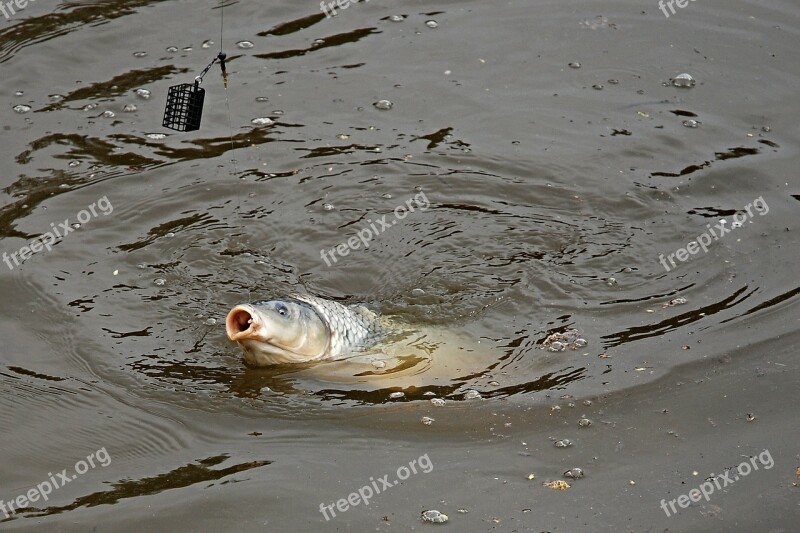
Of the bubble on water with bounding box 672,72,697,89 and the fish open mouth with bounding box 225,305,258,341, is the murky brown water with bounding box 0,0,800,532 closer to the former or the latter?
the bubble on water with bounding box 672,72,697,89

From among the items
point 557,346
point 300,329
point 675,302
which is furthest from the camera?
point 675,302

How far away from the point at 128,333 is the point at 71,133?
2.51 meters

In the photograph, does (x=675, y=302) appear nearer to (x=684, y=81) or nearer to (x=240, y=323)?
(x=240, y=323)

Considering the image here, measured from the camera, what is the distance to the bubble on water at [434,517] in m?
4.29

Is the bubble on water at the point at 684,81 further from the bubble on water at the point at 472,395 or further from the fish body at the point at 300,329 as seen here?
the bubble on water at the point at 472,395

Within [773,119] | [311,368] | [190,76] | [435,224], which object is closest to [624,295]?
[435,224]

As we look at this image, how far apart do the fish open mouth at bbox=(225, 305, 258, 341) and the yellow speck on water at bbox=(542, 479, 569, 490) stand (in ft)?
5.76

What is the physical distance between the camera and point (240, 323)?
5352 millimetres

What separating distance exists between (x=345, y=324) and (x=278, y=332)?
0.55m

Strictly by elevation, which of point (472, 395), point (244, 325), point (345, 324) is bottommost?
point (472, 395)

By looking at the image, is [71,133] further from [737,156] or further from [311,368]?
[737,156]

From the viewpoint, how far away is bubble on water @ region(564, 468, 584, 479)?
15.0 ft

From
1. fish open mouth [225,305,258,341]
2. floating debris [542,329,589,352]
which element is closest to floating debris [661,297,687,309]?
floating debris [542,329,589,352]

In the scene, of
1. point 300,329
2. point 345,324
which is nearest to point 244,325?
point 300,329
